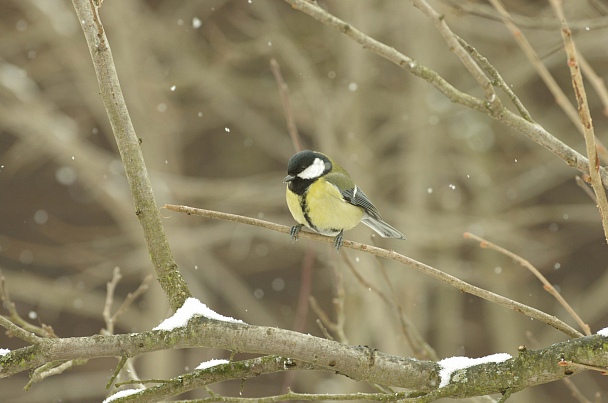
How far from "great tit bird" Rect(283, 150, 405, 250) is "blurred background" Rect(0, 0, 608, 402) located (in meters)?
1.88

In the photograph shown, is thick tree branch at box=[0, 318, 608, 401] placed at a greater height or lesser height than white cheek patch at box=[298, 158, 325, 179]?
lesser

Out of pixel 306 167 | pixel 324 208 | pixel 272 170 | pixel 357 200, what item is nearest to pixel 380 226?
pixel 357 200

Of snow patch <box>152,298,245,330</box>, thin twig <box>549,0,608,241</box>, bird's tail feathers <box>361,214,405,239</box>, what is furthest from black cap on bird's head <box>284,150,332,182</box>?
thin twig <box>549,0,608,241</box>

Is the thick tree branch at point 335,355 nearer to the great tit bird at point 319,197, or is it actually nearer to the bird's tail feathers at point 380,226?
the great tit bird at point 319,197

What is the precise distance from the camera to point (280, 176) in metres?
6.68

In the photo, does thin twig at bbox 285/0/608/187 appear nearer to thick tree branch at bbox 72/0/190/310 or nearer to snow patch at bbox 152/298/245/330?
thick tree branch at bbox 72/0/190/310

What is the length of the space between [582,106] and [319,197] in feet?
5.07

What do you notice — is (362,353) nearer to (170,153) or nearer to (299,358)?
(299,358)


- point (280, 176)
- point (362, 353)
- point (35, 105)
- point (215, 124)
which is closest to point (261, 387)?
point (280, 176)

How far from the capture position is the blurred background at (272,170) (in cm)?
573

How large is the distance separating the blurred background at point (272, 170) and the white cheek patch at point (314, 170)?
6.31 feet

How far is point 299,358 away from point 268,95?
5181 millimetres

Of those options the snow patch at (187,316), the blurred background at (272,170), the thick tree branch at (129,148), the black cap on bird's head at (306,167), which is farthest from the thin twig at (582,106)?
the blurred background at (272,170)

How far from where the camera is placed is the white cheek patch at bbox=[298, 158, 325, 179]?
9.32ft
